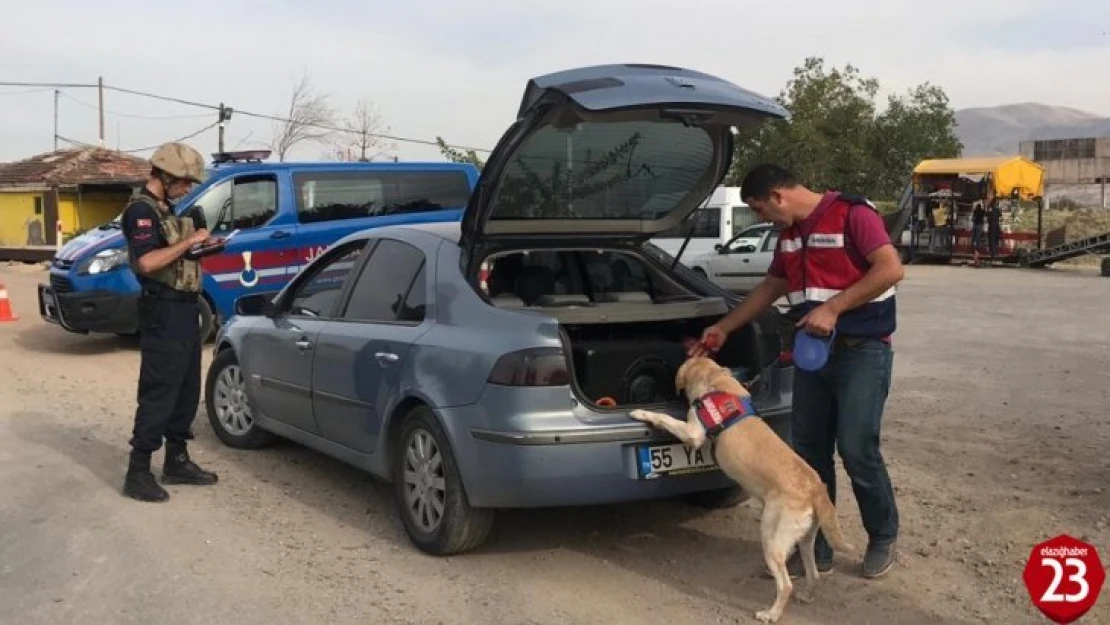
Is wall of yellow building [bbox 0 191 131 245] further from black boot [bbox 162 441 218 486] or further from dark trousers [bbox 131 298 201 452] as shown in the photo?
dark trousers [bbox 131 298 201 452]

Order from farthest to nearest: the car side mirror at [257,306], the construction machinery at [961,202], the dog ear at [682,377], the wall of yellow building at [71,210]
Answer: the wall of yellow building at [71,210] < the construction machinery at [961,202] < the car side mirror at [257,306] < the dog ear at [682,377]

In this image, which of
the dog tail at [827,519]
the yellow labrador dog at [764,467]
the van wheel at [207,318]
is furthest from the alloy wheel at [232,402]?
the van wheel at [207,318]

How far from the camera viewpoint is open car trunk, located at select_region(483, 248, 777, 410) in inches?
177

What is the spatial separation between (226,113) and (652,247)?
33.1 meters

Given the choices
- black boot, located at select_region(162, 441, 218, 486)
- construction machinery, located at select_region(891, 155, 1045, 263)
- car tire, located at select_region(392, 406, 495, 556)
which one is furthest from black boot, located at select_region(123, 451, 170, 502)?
construction machinery, located at select_region(891, 155, 1045, 263)

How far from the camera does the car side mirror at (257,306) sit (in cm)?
586

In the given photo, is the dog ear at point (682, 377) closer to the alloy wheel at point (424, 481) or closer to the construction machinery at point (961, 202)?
the alloy wheel at point (424, 481)

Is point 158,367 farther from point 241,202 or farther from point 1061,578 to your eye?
point 241,202

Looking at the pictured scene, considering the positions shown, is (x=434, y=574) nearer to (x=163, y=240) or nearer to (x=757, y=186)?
(x=757, y=186)

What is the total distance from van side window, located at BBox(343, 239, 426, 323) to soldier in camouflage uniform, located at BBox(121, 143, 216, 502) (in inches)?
38.1

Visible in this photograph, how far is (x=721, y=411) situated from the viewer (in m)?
3.97

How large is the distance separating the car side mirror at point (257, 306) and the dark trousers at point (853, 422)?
3.24 m

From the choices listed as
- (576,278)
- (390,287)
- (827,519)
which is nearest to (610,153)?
(576,278)

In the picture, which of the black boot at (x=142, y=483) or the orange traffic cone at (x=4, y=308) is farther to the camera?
the orange traffic cone at (x=4, y=308)
